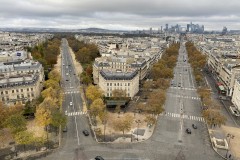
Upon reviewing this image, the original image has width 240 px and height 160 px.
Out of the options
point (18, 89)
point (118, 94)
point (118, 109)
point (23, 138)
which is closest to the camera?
point (23, 138)

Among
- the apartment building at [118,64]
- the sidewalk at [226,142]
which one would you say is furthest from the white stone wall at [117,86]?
the sidewalk at [226,142]

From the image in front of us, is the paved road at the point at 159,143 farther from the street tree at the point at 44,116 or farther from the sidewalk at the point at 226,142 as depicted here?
the street tree at the point at 44,116

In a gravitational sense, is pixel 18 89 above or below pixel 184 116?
above

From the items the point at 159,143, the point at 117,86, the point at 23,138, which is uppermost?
the point at 117,86

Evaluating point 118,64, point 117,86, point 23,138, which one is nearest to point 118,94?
point 117,86

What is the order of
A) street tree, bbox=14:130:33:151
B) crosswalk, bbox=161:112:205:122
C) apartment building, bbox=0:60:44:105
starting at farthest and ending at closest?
apartment building, bbox=0:60:44:105, crosswalk, bbox=161:112:205:122, street tree, bbox=14:130:33:151

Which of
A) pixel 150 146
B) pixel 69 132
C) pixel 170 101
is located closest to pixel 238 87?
pixel 170 101

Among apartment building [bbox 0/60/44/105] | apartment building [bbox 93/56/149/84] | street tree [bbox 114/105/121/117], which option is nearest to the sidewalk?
street tree [bbox 114/105/121/117]

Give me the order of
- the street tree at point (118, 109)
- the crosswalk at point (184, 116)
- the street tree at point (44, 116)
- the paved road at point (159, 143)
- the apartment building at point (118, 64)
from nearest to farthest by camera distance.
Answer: the paved road at point (159, 143), the street tree at point (44, 116), the crosswalk at point (184, 116), the street tree at point (118, 109), the apartment building at point (118, 64)

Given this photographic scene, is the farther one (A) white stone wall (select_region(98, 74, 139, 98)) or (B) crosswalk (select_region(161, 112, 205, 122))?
(A) white stone wall (select_region(98, 74, 139, 98))

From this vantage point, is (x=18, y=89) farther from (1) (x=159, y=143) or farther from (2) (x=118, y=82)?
(1) (x=159, y=143)

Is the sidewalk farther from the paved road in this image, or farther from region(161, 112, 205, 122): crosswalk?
region(161, 112, 205, 122): crosswalk
